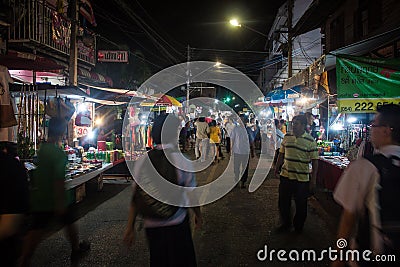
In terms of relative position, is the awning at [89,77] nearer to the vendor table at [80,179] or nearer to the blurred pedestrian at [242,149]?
the vendor table at [80,179]

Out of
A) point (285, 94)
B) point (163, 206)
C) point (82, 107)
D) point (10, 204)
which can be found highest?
point (285, 94)

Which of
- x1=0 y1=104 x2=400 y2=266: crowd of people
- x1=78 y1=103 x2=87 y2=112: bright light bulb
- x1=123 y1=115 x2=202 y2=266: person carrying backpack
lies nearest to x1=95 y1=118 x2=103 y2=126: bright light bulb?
x1=78 y1=103 x2=87 y2=112: bright light bulb

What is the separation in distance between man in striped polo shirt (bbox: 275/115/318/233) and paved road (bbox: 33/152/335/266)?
0.39 m

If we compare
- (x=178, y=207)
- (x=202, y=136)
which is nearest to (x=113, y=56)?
(x=202, y=136)

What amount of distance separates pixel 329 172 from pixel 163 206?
6.90 metres

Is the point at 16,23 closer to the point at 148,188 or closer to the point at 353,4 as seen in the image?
the point at 148,188

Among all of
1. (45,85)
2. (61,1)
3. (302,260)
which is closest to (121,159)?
(45,85)

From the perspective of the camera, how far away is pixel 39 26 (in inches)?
410

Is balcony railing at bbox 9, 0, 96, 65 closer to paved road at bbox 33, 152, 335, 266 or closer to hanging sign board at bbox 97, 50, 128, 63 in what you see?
hanging sign board at bbox 97, 50, 128, 63

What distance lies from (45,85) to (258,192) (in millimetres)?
6143

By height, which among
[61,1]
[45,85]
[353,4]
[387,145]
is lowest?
[387,145]

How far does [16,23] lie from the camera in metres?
9.77

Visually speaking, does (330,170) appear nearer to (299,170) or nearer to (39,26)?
(299,170)

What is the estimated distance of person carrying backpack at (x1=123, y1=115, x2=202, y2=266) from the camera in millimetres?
3395
